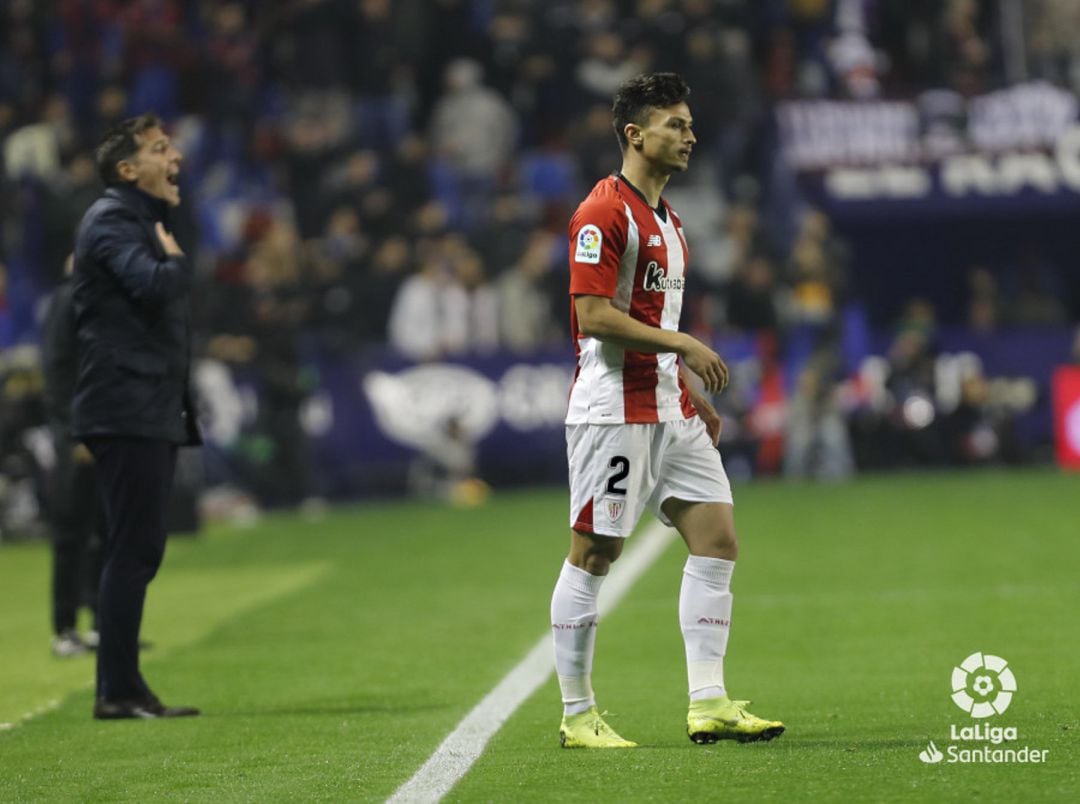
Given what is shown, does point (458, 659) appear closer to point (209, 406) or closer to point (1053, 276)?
point (209, 406)

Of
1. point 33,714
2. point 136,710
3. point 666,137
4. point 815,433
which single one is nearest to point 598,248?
point 666,137

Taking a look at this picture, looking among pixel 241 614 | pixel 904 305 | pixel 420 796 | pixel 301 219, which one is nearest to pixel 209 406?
pixel 301 219

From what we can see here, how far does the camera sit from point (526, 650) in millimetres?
9680

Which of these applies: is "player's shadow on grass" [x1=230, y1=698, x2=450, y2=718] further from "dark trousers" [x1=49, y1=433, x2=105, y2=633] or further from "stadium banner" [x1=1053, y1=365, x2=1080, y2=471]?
"stadium banner" [x1=1053, y1=365, x2=1080, y2=471]

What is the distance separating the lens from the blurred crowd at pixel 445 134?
71.2 feet

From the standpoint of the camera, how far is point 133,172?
322 inches

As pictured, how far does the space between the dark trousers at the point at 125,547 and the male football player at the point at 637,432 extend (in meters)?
2.01

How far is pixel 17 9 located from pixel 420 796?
21.8 m

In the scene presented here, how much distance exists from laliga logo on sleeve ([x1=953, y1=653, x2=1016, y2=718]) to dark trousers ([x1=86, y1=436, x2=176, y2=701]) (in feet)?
10.2

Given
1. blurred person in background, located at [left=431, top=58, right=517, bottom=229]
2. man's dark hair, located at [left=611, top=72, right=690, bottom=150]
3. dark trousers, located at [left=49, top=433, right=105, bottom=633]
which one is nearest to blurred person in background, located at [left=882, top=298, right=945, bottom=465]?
blurred person in background, located at [left=431, top=58, right=517, bottom=229]

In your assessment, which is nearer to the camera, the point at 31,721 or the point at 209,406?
the point at 31,721

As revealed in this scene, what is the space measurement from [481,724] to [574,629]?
74cm

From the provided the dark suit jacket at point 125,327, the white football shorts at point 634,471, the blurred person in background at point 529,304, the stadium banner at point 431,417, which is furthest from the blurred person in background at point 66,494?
the blurred person in background at point 529,304

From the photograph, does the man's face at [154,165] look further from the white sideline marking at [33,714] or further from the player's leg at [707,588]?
the player's leg at [707,588]
